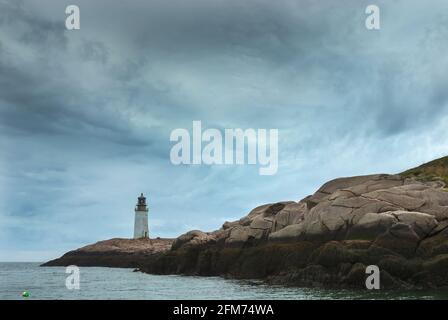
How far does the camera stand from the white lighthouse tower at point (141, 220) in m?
105

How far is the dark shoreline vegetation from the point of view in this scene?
29.6 m

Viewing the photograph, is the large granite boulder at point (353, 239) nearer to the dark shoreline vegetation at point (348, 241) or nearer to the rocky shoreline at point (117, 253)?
the dark shoreline vegetation at point (348, 241)

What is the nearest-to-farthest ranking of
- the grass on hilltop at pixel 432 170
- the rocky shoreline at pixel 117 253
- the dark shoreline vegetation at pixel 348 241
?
the dark shoreline vegetation at pixel 348 241 < the grass on hilltop at pixel 432 170 < the rocky shoreline at pixel 117 253

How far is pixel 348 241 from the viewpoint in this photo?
3281 centimetres

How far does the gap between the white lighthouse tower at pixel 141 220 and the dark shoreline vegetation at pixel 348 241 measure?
52.2 m

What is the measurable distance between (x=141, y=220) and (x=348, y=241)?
7850cm

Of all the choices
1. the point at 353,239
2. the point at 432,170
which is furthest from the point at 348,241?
the point at 432,170

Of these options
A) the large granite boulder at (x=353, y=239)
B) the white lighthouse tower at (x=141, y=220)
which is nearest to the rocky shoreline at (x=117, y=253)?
the white lighthouse tower at (x=141, y=220)

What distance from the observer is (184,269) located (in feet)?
193

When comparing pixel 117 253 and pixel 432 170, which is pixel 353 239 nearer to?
pixel 432 170

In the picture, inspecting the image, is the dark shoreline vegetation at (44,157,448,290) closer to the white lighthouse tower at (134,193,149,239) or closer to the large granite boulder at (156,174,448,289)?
the large granite boulder at (156,174,448,289)

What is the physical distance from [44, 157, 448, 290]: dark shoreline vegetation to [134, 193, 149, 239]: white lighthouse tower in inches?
2057
